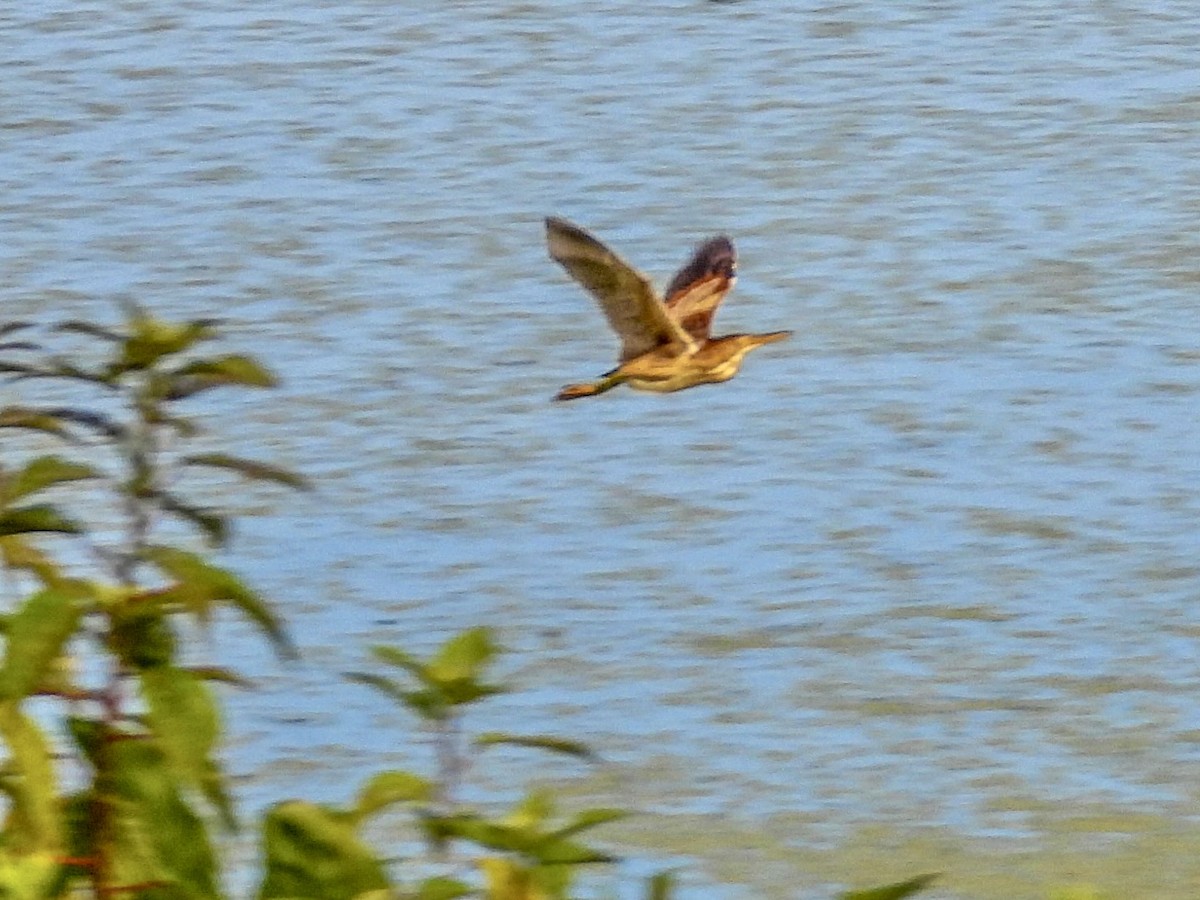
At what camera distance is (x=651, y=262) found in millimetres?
5520

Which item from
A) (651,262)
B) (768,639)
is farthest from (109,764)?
(651,262)

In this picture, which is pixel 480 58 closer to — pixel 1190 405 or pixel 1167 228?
pixel 1167 228

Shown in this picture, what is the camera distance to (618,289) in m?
3.28

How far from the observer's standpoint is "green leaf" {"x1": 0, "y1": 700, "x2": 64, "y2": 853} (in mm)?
1760

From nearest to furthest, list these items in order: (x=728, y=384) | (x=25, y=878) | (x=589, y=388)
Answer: (x=25, y=878), (x=589, y=388), (x=728, y=384)

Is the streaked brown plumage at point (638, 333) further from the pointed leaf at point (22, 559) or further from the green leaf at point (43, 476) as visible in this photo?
the green leaf at point (43, 476)

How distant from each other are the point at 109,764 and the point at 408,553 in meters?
2.59

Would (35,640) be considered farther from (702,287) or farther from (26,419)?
(702,287)

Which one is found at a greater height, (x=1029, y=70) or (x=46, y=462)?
(x=46, y=462)

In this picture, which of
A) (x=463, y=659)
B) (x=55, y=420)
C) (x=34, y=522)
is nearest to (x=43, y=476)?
(x=34, y=522)

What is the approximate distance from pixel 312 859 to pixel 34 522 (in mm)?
294

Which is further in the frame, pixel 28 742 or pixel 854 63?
pixel 854 63

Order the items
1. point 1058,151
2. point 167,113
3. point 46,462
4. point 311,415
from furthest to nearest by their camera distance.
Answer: point 167,113 < point 1058,151 < point 311,415 < point 46,462

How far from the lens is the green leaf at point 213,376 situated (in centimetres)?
178
